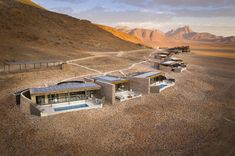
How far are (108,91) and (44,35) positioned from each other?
2112 inches

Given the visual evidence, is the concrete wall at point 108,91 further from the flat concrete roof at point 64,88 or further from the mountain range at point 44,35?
the mountain range at point 44,35

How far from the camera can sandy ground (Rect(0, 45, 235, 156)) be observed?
1326 centimetres

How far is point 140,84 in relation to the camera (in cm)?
2402

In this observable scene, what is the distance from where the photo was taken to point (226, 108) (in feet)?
68.7

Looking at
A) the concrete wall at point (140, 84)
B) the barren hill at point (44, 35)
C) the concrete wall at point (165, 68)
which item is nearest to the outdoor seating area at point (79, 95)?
the concrete wall at point (140, 84)

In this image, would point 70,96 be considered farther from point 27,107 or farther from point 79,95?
point 27,107

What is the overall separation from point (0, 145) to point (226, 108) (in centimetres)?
2146

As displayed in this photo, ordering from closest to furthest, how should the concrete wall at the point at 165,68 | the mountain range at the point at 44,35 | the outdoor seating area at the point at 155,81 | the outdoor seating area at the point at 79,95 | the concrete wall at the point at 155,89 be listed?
the outdoor seating area at the point at 79,95 → the outdoor seating area at the point at 155,81 → the concrete wall at the point at 155,89 → the concrete wall at the point at 165,68 → the mountain range at the point at 44,35

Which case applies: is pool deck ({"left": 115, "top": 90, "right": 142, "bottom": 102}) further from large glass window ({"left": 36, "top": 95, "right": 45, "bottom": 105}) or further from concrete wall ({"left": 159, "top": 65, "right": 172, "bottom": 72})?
concrete wall ({"left": 159, "top": 65, "right": 172, "bottom": 72})

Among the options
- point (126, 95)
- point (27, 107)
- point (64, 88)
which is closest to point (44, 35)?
point (64, 88)

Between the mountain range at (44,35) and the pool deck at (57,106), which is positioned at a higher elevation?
the mountain range at (44,35)

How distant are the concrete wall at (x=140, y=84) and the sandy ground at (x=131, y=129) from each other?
1107mm

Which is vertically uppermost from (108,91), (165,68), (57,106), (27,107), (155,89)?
(165,68)

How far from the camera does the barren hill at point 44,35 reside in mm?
48750
